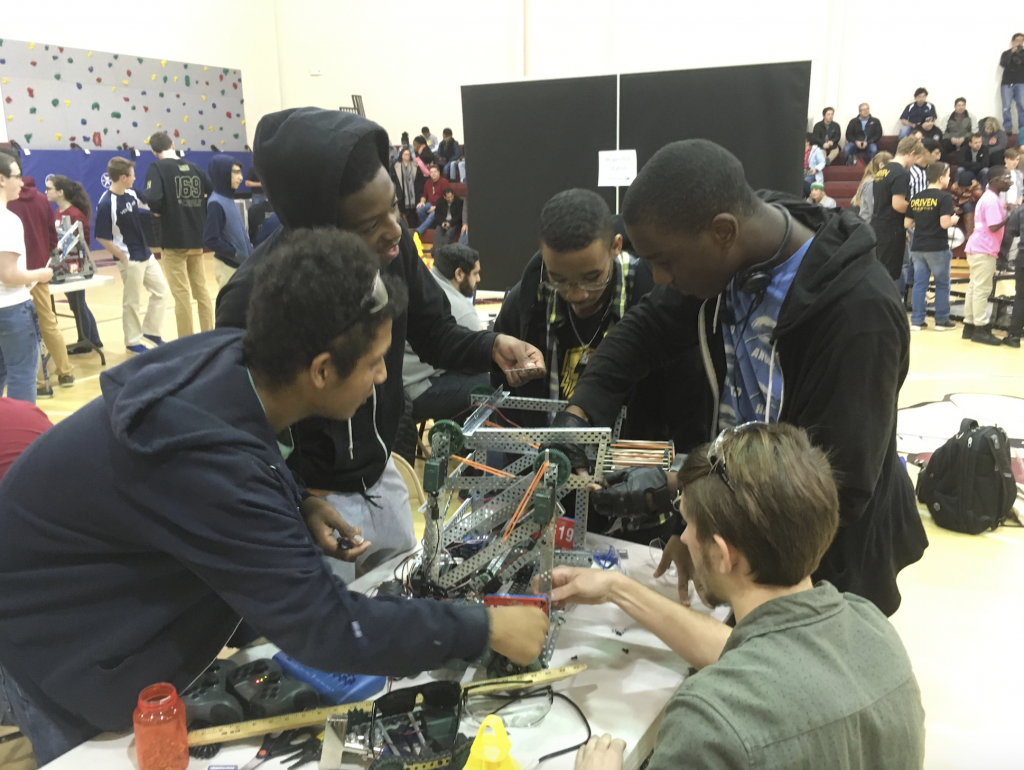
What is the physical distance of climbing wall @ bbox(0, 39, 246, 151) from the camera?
33.0 feet

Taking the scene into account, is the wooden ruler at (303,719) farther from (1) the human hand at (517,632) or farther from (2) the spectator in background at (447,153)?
(2) the spectator in background at (447,153)

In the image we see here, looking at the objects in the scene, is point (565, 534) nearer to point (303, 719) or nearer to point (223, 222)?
point (303, 719)

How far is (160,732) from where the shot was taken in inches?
43.8

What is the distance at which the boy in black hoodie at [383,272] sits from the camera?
5.19ft

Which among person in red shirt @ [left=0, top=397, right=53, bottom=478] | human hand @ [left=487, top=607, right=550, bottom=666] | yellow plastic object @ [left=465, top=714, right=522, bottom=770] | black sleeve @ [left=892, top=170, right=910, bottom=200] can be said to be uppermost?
black sleeve @ [left=892, top=170, right=910, bottom=200]

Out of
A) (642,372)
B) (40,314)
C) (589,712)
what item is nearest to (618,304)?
(642,372)

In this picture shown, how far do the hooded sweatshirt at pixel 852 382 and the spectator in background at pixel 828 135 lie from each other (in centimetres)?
1035

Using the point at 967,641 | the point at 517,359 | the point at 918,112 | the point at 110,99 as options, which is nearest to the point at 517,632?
the point at 517,359

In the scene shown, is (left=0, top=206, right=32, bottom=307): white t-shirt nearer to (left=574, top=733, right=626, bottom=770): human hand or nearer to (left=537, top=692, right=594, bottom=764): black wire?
(left=537, top=692, right=594, bottom=764): black wire

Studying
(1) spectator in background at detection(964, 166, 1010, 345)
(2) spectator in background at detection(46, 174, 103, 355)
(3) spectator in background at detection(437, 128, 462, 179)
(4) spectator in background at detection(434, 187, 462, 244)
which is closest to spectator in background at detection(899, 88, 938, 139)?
(1) spectator in background at detection(964, 166, 1010, 345)

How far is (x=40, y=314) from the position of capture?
5.45 metres

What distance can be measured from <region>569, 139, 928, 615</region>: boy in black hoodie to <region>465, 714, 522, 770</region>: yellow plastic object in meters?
0.63

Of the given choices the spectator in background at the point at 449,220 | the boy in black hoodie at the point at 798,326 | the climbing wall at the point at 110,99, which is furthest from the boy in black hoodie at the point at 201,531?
the climbing wall at the point at 110,99

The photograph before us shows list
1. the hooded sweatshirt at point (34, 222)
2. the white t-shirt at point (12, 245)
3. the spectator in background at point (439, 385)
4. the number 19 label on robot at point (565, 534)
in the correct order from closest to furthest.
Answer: the number 19 label on robot at point (565, 534) < the spectator in background at point (439, 385) < the white t-shirt at point (12, 245) < the hooded sweatshirt at point (34, 222)
